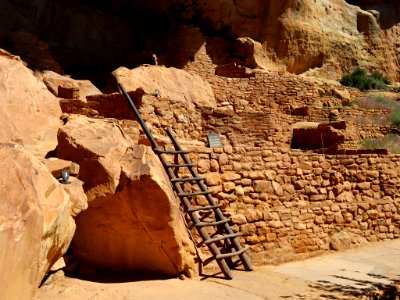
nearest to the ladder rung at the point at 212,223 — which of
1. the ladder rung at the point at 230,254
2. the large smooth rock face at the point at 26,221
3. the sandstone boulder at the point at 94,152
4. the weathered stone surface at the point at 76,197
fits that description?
the ladder rung at the point at 230,254

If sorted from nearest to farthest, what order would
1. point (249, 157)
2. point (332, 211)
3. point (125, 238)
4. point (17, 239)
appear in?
point (17, 239) → point (125, 238) → point (249, 157) → point (332, 211)

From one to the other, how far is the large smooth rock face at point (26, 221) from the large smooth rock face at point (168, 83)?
283 inches

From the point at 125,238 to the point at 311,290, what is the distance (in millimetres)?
2022

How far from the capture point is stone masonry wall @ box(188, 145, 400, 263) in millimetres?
6418

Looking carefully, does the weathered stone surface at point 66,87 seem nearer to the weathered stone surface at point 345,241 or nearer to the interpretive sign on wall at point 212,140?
the interpretive sign on wall at point 212,140

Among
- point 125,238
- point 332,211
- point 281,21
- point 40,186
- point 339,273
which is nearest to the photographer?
point 40,186

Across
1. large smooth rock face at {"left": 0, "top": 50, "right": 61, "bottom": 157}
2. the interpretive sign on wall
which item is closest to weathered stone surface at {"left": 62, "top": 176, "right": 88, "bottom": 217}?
large smooth rock face at {"left": 0, "top": 50, "right": 61, "bottom": 157}

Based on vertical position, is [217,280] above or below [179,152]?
below

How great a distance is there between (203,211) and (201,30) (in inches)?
560

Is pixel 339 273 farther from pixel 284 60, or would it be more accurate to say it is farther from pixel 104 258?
pixel 284 60

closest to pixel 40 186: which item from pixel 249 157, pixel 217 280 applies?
pixel 217 280

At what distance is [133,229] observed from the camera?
4.86 m

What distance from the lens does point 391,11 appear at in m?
23.7

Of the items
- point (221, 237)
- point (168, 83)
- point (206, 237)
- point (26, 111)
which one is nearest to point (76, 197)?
point (206, 237)
